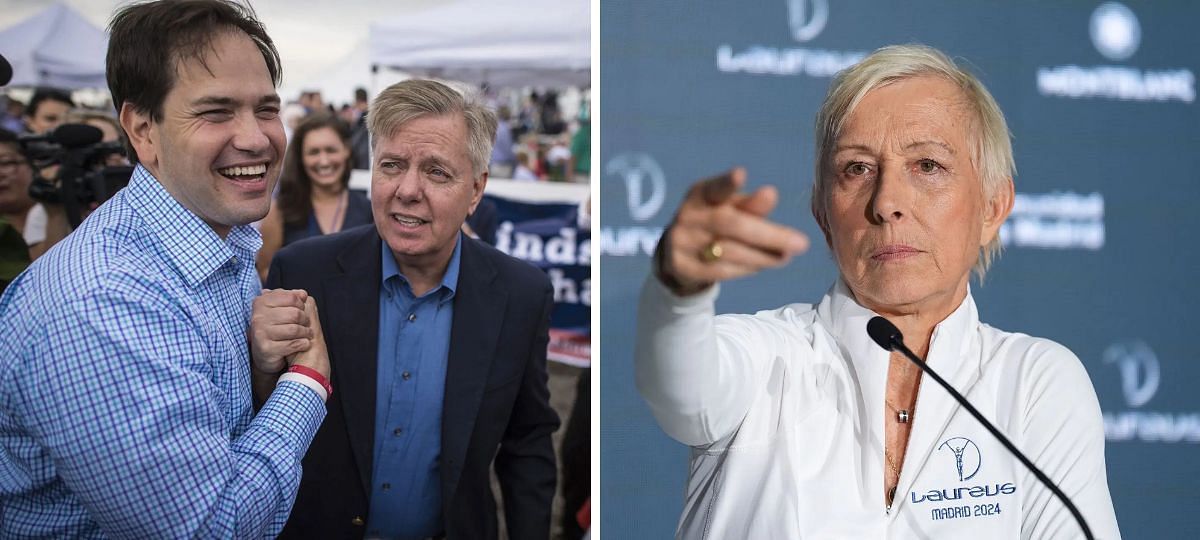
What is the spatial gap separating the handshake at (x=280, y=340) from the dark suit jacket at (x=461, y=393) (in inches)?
12.7

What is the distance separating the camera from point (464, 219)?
87.2 inches

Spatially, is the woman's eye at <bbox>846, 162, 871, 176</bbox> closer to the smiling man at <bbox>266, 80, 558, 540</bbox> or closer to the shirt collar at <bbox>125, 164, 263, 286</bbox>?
the smiling man at <bbox>266, 80, 558, 540</bbox>

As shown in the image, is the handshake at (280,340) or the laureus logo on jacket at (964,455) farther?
the laureus logo on jacket at (964,455)

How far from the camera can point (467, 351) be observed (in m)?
2.12

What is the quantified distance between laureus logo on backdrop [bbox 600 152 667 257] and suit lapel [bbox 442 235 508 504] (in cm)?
28

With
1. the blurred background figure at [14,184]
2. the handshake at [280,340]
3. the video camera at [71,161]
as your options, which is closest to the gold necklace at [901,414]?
the handshake at [280,340]

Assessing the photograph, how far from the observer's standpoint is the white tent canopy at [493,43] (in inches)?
93.1

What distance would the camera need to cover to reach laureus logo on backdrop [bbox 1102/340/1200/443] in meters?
2.32

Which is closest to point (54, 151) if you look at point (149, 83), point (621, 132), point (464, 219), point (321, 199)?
point (321, 199)

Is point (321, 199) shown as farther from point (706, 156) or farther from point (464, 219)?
point (706, 156)

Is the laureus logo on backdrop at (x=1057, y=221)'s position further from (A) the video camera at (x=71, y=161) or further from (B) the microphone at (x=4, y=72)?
(B) the microphone at (x=4, y=72)

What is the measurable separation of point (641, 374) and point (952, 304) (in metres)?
0.75

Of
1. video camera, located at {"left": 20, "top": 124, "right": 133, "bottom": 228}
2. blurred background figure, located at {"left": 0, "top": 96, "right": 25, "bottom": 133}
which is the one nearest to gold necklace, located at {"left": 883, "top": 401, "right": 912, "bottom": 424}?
video camera, located at {"left": 20, "top": 124, "right": 133, "bottom": 228}

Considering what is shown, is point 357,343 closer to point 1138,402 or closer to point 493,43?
point 493,43
